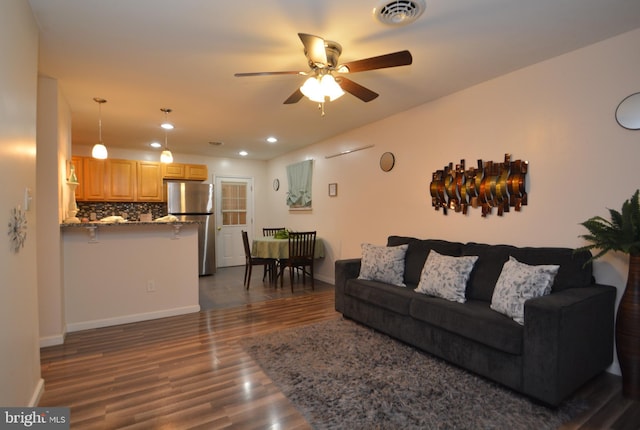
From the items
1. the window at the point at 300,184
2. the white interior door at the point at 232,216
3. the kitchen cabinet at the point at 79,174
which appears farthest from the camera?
the white interior door at the point at 232,216

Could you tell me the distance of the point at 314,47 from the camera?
1955mm

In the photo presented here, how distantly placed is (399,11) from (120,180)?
572 cm

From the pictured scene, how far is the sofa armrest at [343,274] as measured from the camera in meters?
3.61

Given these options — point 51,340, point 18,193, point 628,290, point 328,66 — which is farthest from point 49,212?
point 628,290

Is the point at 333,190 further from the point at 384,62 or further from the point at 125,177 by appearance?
the point at 125,177

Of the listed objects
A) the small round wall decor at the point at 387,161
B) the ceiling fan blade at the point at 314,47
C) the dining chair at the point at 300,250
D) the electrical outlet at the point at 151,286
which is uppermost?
the ceiling fan blade at the point at 314,47

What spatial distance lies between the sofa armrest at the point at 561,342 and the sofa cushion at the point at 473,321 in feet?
0.32

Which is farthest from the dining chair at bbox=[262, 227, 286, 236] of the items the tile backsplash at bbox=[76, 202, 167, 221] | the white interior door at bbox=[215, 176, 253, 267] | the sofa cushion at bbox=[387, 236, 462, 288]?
the sofa cushion at bbox=[387, 236, 462, 288]

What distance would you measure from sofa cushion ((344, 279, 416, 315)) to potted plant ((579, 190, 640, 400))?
138 cm

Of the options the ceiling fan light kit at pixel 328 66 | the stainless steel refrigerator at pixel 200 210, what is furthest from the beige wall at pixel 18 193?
the stainless steel refrigerator at pixel 200 210

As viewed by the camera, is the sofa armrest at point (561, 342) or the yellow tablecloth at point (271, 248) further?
the yellow tablecloth at point (271, 248)

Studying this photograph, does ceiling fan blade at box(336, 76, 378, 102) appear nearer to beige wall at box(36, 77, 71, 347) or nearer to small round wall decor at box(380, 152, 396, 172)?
small round wall decor at box(380, 152, 396, 172)

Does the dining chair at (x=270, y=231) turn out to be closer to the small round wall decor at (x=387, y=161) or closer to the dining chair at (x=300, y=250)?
the dining chair at (x=300, y=250)

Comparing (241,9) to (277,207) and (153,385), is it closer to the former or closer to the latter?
(153,385)
